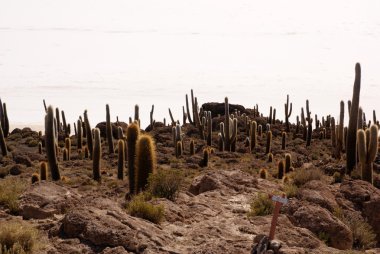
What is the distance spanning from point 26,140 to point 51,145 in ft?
96.2

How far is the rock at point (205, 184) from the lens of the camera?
15.9 m

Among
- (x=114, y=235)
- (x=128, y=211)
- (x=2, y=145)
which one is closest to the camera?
(x=114, y=235)

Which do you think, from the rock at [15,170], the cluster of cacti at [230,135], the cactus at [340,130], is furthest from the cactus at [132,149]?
the cluster of cacti at [230,135]

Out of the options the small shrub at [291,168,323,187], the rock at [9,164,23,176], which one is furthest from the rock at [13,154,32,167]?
the small shrub at [291,168,323,187]

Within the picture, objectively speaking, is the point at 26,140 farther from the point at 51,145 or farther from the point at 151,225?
the point at 151,225

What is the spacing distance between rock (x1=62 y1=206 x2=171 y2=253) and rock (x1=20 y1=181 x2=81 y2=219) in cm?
181

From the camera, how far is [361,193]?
15539mm

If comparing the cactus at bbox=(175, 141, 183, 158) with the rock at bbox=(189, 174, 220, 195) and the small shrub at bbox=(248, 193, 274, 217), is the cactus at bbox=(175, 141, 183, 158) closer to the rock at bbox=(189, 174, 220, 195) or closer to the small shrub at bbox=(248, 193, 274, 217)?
the rock at bbox=(189, 174, 220, 195)

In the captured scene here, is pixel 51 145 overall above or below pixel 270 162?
above

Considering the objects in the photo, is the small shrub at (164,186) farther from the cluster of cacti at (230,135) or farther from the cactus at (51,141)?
the cluster of cacti at (230,135)

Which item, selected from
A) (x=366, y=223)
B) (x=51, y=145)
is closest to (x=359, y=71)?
(x=366, y=223)

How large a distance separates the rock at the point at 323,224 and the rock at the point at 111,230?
3.85 meters

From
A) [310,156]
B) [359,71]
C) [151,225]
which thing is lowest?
[310,156]

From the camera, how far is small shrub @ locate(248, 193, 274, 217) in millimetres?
12630
